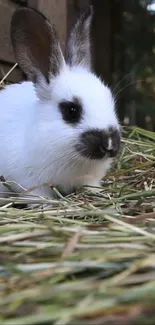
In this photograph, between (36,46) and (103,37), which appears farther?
(103,37)

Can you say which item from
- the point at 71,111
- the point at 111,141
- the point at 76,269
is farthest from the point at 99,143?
the point at 76,269

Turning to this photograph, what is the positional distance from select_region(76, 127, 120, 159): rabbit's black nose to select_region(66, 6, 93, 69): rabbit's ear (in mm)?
612

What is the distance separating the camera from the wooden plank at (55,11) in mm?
3816

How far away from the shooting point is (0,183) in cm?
261

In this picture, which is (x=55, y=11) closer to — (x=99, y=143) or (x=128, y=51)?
(x=99, y=143)

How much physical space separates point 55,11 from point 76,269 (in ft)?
9.55

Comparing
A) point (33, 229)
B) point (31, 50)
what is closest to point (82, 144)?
point (31, 50)

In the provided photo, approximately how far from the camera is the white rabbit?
239 centimetres

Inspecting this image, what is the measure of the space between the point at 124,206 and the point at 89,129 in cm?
39

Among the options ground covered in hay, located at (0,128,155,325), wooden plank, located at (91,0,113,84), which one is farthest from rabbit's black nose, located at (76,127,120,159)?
wooden plank, located at (91,0,113,84)

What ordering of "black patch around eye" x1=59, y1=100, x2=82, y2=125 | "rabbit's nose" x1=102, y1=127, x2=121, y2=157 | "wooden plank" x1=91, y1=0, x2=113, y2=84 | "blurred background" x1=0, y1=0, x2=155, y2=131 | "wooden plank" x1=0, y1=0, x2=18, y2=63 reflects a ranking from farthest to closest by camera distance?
"blurred background" x1=0, y1=0, x2=155, y2=131, "wooden plank" x1=91, y1=0, x2=113, y2=84, "wooden plank" x1=0, y1=0, x2=18, y2=63, "black patch around eye" x1=59, y1=100, x2=82, y2=125, "rabbit's nose" x1=102, y1=127, x2=121, y2=157

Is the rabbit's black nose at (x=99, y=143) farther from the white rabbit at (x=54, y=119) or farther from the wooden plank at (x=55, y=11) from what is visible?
the wooden plank at (x=55, y=11)

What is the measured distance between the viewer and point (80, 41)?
9.40ft

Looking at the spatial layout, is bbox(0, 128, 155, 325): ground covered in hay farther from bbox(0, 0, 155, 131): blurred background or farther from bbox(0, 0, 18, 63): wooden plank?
bbox(0, 0, 155, 131): blurred background
